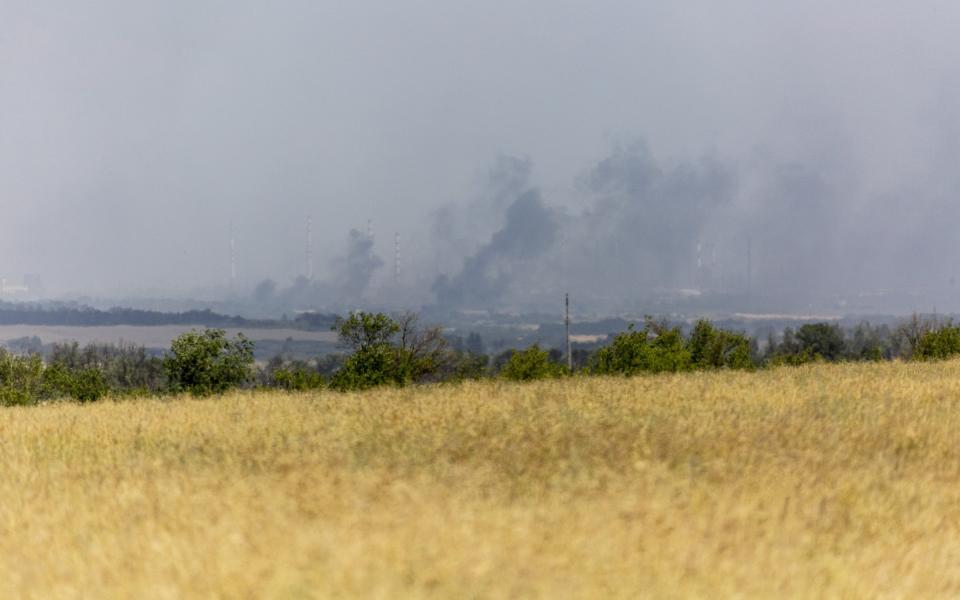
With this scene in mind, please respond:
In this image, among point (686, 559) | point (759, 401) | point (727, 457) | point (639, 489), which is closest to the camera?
point (686, 559)

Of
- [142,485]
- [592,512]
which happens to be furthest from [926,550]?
[142,485]

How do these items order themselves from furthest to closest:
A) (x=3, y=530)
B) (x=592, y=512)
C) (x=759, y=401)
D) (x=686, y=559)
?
(x=759, y=401)
(x=3, y=530)
(x=592, y=512)
(x=686, y=559)

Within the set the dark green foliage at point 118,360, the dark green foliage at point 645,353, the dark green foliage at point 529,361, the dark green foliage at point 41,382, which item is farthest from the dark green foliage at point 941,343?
the dark green foliage at point 118,360

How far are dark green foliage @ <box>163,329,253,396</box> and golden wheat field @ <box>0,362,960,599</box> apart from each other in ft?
61.5

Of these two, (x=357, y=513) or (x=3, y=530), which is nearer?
(x=357, y=513)

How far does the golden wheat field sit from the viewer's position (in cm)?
653

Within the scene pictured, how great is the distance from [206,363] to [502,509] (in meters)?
26.9

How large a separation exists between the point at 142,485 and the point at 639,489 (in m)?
4.72

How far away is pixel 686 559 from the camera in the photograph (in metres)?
6.75

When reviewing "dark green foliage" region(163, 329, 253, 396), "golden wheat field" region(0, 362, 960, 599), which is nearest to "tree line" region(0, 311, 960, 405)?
"dark green foliage" region(163, 329, 253, 396)

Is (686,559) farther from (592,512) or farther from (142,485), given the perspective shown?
(142,485)

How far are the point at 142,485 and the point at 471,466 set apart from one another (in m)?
3.14

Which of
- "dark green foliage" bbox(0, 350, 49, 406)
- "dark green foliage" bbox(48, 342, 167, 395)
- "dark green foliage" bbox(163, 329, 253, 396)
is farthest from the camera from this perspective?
"dark green foliage" bbox(48, 342, 167, 395)

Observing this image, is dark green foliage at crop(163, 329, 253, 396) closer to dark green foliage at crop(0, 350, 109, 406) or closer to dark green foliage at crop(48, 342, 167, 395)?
dark green foliage at crop(0, 350, 109, 406)
